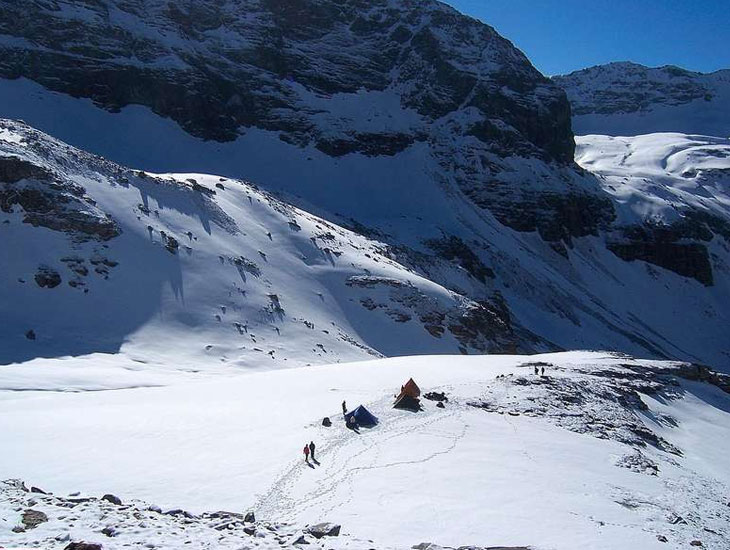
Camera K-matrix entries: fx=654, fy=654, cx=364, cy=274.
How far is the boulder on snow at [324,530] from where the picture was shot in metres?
12.8

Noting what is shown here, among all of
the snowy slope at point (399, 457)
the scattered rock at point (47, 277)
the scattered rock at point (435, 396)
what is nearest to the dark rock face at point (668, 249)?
the snowy slope at point (399, 457)

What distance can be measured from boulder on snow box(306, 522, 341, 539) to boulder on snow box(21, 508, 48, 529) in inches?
194

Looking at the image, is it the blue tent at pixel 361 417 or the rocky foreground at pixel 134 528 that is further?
the blue tent at pixel 361 417

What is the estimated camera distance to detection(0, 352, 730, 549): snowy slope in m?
14.6

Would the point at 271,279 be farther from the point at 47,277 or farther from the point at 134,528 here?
the point at 134,528

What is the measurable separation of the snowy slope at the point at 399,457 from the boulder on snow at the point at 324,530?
2.17ft

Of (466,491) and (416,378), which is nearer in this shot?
(466,491)

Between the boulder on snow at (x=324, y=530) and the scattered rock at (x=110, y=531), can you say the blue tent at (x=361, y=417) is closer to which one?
the boulder on snow at (x=324, y=530)

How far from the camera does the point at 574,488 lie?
1791 cm

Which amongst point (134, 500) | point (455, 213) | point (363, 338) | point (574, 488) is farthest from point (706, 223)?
point (134, 500)

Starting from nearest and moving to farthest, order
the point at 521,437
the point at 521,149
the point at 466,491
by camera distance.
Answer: the point at 466,491 → the point at 521,437 → the point at 521,149

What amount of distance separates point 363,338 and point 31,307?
23395 millimetres

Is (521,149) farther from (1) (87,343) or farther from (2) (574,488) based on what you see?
(2) (574,488)

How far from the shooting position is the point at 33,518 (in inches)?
473
